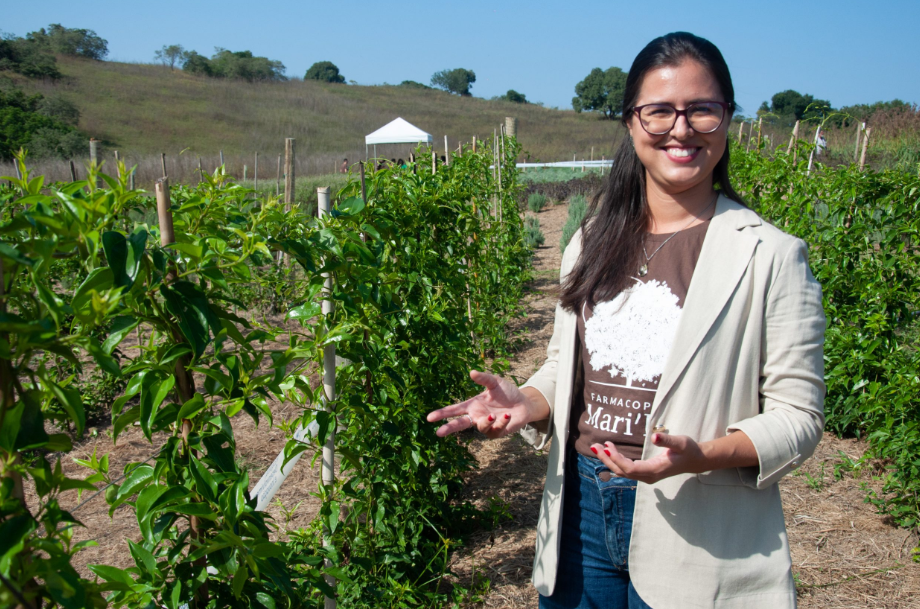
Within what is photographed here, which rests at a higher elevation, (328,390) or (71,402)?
(71,402)


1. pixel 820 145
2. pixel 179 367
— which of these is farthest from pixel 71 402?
pixel 820 145

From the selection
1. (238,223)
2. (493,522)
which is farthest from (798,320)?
(493,522)

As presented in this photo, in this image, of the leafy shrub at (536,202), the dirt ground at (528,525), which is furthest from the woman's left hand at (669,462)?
the leafy shrub at (536,202)

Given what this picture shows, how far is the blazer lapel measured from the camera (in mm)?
1148

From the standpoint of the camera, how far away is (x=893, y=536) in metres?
3.07

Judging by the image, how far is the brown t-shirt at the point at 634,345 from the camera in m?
1.25

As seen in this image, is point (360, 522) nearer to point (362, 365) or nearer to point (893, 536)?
point (362, 365)

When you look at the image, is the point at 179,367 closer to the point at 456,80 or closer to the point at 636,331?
the point at 636,331

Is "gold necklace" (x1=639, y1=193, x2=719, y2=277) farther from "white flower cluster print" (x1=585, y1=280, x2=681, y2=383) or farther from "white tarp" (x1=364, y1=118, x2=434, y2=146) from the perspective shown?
"white tarp" (x1=364, y1=118, x2=434, y2=146)

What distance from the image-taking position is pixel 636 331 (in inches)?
50.2

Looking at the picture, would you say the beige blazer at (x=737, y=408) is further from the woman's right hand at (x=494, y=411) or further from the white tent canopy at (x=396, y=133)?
the white tent canopy at (x=396, y=133)

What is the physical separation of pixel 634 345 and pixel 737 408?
0.75 ft

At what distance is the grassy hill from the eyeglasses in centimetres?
2262

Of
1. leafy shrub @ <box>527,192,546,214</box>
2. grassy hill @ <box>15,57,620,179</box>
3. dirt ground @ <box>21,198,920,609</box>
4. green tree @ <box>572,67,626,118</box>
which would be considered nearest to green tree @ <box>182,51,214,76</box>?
grassy hill @ <box>15,57,620,179</box>
